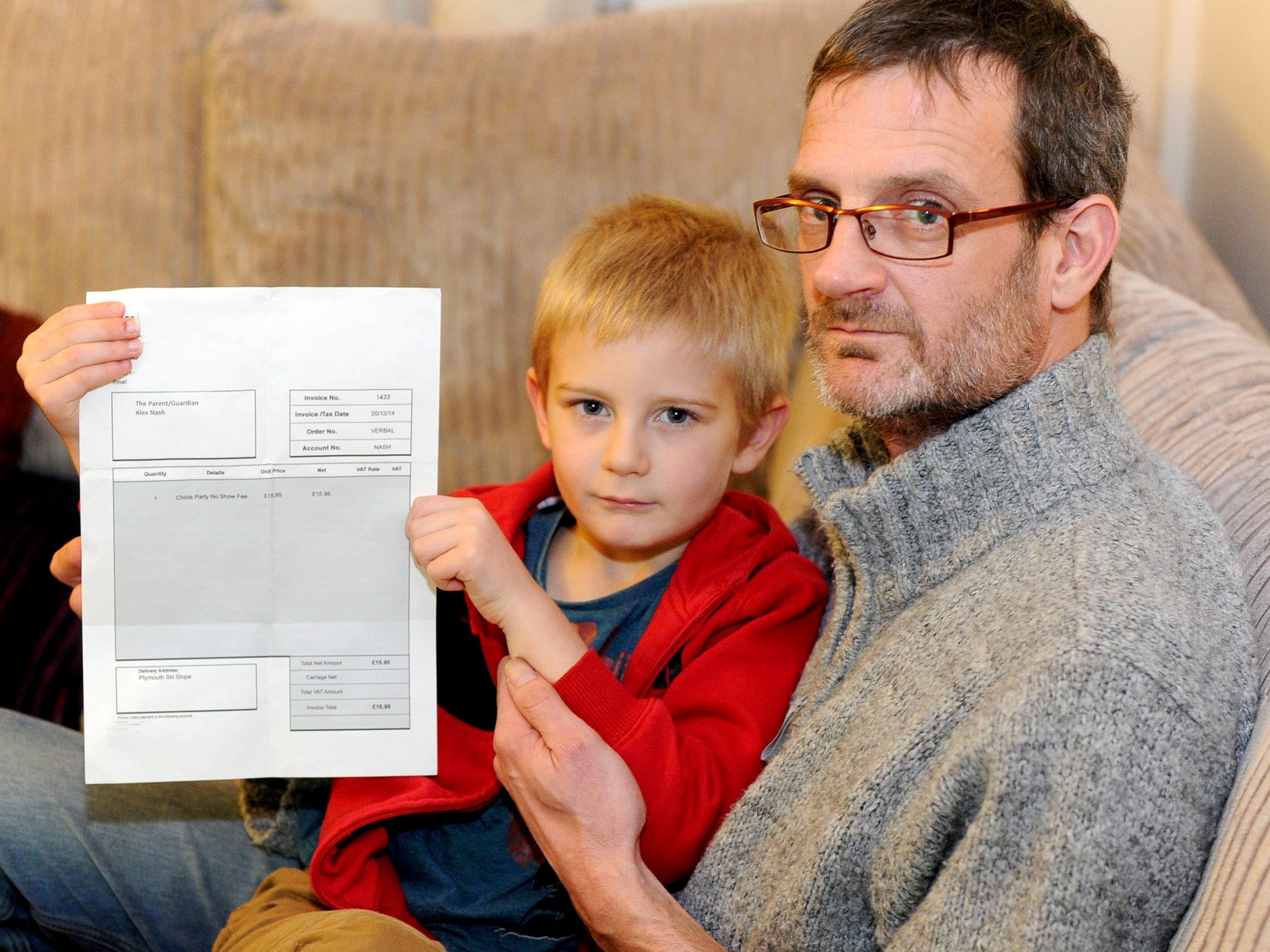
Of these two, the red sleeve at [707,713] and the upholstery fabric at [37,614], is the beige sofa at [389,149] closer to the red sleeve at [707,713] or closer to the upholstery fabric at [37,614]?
the upholstery fabric at [37,614]

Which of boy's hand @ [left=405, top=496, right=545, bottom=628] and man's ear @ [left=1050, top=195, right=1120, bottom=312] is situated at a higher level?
man's ear @ [left=1050, top=195, right=1120, bottom=312]

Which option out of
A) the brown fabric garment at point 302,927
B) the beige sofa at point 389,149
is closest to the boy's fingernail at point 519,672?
the brown fabric garment at point 302,927

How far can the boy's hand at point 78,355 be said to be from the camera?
92cm

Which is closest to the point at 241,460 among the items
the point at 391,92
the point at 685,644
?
the point at 685,644

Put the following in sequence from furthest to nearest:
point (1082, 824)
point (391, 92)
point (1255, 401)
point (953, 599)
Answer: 1. point (391, 92)
2. point (1255, 401)
3. point (953, 599)
4. point (1082, 824)

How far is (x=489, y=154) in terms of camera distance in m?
1.72

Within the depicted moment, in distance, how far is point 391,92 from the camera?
1737 millimetres

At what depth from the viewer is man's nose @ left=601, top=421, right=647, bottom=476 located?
3.39ft

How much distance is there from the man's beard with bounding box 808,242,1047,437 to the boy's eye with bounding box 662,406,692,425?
Answer: 158 mm

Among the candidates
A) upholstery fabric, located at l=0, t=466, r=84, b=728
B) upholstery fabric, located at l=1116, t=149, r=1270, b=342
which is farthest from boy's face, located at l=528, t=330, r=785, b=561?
upholstery fabric, located at l=0, t=466, r=84, b=728

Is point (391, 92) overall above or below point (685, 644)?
above

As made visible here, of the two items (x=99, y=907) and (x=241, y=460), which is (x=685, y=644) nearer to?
(x=241, y=460)

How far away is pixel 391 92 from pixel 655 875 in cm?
128

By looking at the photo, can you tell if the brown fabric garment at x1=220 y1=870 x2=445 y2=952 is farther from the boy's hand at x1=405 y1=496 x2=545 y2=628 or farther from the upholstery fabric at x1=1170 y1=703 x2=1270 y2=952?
the upholstery fabric at x1=1170 y1=703 x2=1270 y2=952
